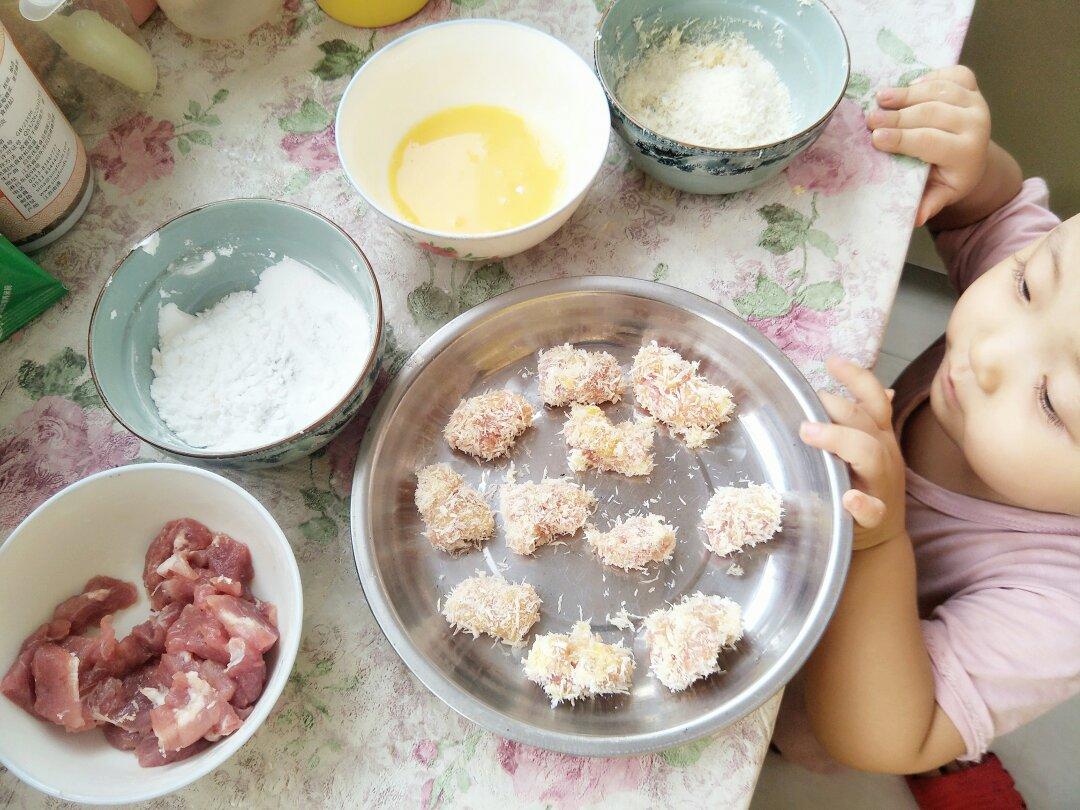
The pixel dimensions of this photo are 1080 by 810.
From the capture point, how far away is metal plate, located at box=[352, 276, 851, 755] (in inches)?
29.5

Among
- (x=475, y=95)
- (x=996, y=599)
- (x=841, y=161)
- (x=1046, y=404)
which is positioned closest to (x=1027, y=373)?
(x=1046, y=404)

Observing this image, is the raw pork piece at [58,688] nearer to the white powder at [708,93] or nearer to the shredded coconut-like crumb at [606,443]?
the shredded coconut-like crumb at [606,443]

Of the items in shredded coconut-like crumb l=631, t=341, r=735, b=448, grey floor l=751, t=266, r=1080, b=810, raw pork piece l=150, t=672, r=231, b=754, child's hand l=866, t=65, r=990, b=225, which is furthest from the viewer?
grey floor l=751, t=266, r=1080, b=810

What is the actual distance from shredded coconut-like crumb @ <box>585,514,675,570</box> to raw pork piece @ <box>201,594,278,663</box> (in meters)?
0.35

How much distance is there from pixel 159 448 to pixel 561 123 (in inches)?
24.9

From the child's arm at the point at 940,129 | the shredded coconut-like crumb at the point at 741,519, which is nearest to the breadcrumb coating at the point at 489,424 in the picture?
the shredded coconut-like crumb at the point at 741,519

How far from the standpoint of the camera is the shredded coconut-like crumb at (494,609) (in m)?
0.77

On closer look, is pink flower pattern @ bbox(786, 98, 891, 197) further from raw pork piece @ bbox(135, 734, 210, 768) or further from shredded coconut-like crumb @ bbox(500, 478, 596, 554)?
raw pork piece @ bbox(135, 734, 210, 768)

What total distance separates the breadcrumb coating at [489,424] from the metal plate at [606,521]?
2cm

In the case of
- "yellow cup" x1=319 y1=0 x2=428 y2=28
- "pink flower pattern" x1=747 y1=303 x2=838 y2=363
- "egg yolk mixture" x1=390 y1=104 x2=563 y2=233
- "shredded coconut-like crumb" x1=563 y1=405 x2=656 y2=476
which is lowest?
"shredded coconut-like crumb" x1=563 y1=405 x2=656 y2=476

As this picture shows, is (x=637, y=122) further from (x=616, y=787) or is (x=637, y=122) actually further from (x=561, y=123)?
(x=616, y=787)

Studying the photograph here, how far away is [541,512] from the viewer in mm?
822

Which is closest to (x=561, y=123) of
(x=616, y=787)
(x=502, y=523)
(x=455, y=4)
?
(x=455, y=4)

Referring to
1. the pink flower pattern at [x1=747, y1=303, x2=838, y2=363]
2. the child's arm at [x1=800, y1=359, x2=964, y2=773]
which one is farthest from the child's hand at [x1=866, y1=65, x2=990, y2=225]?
the child's arm at [x1=800, y1=359, x2=964, y2=773]
